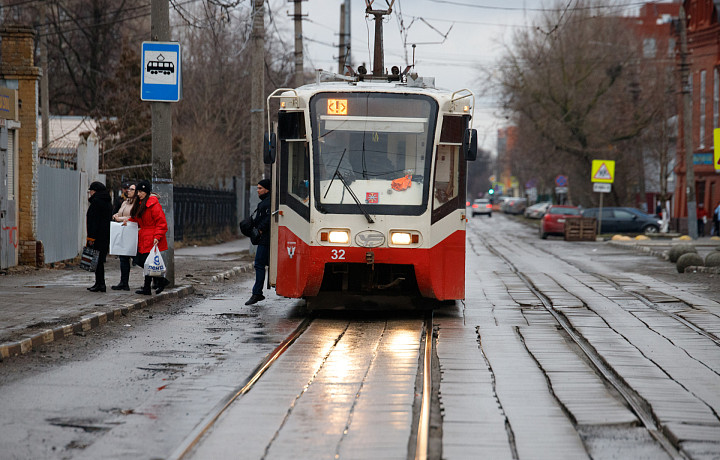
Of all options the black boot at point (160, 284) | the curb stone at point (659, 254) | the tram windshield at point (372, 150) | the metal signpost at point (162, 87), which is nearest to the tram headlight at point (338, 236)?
the tram windshield at point (372, 150)

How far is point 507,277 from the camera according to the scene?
2136 cm

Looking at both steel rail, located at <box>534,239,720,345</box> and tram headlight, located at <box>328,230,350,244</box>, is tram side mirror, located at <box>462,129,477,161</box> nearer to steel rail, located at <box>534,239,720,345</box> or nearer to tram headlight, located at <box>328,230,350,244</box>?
tram headlight, located at <box>328,230,350,244</box>

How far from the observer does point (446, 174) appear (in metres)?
13.0

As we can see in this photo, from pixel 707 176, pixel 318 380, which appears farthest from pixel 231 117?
pixel 318 380

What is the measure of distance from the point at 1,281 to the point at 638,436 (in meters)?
12.8

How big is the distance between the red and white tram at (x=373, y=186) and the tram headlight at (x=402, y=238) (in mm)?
13

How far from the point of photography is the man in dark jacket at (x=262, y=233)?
1492 centimetres

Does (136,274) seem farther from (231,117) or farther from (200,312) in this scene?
(231,117)

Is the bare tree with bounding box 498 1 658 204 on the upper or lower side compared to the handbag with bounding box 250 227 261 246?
upper

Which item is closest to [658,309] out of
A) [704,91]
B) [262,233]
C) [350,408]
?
[262,233]

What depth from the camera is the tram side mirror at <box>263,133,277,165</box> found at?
523 inches

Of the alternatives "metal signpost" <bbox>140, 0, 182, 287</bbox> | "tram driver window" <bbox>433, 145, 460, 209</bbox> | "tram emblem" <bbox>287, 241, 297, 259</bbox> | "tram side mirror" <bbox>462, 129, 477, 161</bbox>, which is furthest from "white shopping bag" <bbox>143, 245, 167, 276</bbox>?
"tram side mirror" <bbox>462, 129, 477, 161</bbox>

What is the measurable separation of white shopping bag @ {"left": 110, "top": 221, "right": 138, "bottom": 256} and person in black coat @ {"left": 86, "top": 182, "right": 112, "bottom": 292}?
19 cm

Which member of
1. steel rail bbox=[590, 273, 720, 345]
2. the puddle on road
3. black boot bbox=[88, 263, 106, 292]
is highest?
black boot bbox=[88, 263, 106, 292]
